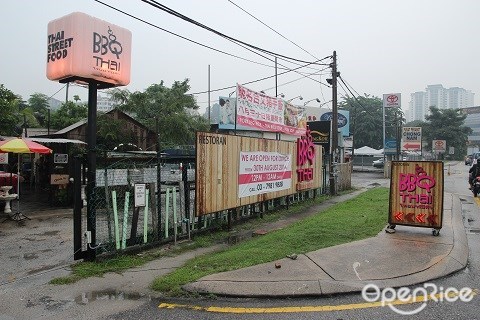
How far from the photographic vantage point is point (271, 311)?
4582 mm

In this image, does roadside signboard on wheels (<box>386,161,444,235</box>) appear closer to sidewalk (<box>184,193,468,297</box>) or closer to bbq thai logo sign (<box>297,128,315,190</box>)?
sidewalk (<box>184,193,468,297</box>)

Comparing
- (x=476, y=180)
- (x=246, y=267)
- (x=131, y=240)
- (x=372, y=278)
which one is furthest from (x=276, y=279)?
(x=476, y=180)

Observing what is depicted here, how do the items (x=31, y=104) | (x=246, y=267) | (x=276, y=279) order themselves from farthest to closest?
(x=31, y=104)
(x=246, y=267)
(x=276, y=279)

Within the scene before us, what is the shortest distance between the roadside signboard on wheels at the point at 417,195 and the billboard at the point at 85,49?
20.7ft

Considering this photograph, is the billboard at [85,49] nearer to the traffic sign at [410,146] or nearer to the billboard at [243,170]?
the billboard at [243,170]

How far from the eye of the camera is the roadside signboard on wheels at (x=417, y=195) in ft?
27.3

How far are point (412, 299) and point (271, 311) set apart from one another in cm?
181

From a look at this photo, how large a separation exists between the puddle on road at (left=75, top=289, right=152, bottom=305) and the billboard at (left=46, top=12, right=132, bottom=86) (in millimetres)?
3705

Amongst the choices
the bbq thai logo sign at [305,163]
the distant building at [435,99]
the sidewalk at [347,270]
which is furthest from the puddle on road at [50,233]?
the distant building at [435,99]

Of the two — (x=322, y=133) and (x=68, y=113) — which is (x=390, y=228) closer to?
(x=322, y=133)

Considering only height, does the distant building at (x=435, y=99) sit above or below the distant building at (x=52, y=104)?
above

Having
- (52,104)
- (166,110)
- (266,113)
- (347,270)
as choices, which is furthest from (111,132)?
(52,104)

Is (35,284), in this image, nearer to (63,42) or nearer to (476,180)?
(63,42)

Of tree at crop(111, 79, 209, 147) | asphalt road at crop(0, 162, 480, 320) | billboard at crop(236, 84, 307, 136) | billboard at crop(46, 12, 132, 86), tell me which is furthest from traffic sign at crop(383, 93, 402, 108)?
asphalt road at crop(0, 162, 480, 320)
